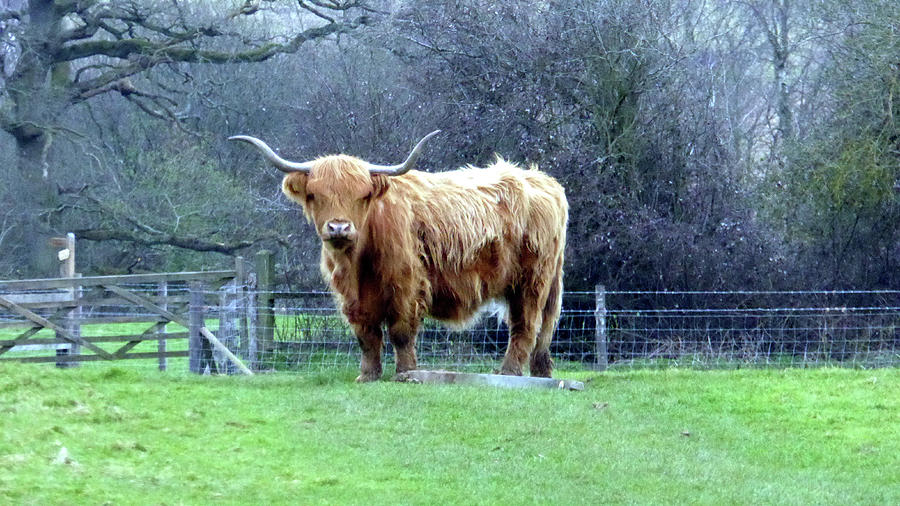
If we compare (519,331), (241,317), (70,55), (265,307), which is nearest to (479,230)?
(519,331)

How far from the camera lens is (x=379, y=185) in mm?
10273

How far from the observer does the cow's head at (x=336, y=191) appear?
32.4 ft

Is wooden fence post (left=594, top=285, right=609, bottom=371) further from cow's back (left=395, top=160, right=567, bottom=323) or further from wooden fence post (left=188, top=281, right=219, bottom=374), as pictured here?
wooden fence post (left=188, top=281, right=219, bottom=374)

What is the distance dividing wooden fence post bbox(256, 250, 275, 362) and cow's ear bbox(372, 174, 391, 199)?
4.08 m

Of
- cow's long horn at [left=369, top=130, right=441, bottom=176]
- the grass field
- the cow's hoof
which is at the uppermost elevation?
cow's long horn at [left=369, top=130, right=441, bottom=176]

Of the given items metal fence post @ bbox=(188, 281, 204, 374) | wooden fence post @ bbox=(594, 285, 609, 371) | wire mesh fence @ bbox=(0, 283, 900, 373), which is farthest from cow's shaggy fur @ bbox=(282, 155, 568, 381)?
wire mesh fence @ bbox=(0, 283, 900, 373)

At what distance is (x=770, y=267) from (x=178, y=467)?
1148 centimetres

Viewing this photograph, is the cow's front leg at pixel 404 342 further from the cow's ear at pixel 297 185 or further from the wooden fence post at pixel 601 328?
the wooden fence post at pixel 601 328

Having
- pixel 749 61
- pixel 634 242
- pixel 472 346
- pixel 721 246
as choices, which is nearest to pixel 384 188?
pixel 472 346

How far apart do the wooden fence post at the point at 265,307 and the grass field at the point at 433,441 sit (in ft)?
11.2

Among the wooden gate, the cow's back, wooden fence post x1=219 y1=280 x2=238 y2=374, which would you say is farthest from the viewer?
wooden fence post x1=219 y1=280 x2=238 y2=374

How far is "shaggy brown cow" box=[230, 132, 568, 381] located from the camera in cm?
1021

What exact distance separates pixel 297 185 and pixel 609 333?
702 cm

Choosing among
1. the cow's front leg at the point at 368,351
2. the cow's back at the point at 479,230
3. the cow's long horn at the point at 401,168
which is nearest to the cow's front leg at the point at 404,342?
the cow's front leg at the point at 368,351
